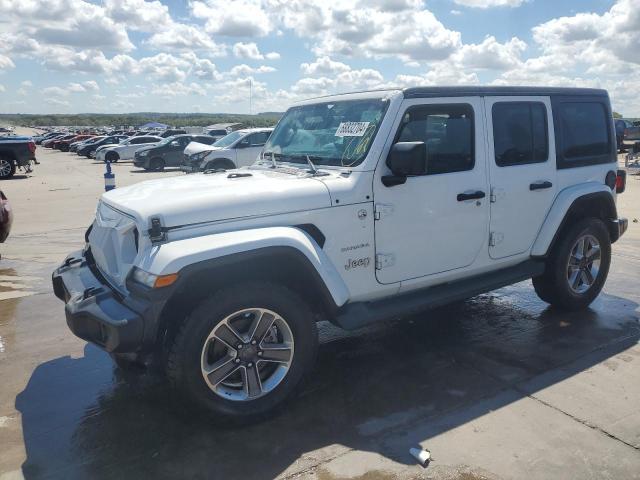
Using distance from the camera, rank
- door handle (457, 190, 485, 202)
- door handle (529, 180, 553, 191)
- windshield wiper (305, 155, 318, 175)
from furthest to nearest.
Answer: door handle (529, 180, 553, 191), door handle (457, 190, 485, 202), windshield wiper (305, 155, 318, 175)

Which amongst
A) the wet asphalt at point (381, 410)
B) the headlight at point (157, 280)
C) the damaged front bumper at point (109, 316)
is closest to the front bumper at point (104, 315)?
the damaged front bumper at point (109, 316)

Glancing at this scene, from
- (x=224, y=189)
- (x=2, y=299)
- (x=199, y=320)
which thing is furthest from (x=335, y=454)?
(x=2, y=299)

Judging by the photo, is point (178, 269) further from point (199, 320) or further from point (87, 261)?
point (87, 261)

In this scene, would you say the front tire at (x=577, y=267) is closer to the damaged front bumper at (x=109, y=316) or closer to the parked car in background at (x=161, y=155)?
the damaged front bumper at (x=109, y=316)

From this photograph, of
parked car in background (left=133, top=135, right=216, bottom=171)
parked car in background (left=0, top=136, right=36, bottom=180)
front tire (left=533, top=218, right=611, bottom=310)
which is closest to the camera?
front tire (left=533, top=218, right=611, bottom=310)

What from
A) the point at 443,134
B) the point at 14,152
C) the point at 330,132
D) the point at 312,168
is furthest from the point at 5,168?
the point at 443,134

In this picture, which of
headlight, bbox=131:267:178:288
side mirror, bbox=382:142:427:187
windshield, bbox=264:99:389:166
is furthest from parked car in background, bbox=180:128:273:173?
headlight, bbox=131:267:178:288

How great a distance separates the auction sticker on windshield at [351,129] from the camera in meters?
3.91

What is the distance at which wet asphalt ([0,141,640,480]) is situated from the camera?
3000 mm

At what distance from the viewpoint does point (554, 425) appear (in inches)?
132

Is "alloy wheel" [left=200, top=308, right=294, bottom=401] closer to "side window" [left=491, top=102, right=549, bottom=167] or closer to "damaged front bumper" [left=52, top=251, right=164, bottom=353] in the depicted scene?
"damaged front bumper" [left=52, top=251, right=164, bottom=353]

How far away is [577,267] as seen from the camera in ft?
17.0

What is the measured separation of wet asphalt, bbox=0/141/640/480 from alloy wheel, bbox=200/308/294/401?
0.23 m

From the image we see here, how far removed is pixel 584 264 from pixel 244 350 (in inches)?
138
